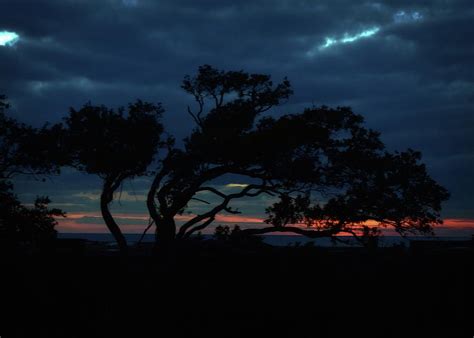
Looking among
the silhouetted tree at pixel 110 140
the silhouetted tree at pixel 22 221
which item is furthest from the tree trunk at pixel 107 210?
the silhouetted tree at pixel 22 221

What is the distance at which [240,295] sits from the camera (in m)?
21.2

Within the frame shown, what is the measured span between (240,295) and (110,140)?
10.2 m

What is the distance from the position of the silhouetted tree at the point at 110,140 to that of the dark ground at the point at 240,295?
3.91 meters

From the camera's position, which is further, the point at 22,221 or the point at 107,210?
the point at 107,210

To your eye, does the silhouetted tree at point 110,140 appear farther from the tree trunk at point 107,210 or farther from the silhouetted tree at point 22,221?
the silhouetted tree at point 22,221

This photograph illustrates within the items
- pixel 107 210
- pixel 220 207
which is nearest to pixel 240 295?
pixel 220 207

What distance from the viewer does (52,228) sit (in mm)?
22297

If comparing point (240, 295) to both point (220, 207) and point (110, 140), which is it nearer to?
point (220, 207)

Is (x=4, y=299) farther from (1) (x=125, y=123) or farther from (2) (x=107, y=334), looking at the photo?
(1) (x=125, y=123)

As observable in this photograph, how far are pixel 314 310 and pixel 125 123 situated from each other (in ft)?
41.6

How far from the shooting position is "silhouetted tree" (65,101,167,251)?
26141mm

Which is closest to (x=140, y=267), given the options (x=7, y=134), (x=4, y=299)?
(x=4, y=299)

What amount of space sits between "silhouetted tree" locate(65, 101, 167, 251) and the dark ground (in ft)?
12.8

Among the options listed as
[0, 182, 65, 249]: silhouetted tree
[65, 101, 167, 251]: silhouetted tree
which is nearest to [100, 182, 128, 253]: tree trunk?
[65, 101, 167, 251]: silhouetted tree
